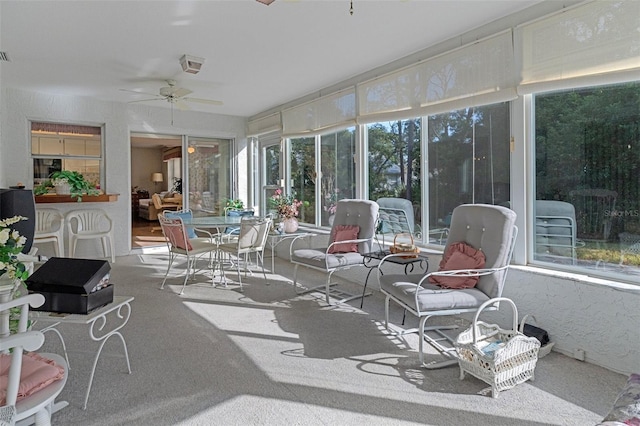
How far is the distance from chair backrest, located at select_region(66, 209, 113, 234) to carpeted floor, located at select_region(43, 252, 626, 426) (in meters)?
3.17

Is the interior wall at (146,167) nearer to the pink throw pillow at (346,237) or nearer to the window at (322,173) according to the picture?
the window at (322,173)

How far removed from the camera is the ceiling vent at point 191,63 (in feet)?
13.2

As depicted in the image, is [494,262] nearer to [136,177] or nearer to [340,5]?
[340,5]

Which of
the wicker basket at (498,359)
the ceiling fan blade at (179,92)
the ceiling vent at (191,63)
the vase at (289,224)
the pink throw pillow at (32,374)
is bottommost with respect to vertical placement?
the wicker basket at (498,359)

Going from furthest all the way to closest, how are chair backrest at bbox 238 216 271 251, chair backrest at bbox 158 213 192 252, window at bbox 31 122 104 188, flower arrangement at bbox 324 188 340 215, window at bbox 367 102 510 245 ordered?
1. window at bbox 31 122 104 188
2. flower arrangement at bbox 324 188 340 215
3. chair backrest at bbox 238 216 271 251
4. chair backrest at bbox 158 213 192 252
5. window at bbox 367 102 510 245

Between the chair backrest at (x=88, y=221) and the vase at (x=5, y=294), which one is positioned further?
the chair backrest at (x=88, y=221)

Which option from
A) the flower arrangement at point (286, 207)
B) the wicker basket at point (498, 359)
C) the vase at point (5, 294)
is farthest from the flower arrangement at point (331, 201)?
the vase at point (5, 294)

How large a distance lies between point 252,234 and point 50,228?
323 cm

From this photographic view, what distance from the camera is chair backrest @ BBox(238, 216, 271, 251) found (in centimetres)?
432

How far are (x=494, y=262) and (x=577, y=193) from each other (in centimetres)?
84

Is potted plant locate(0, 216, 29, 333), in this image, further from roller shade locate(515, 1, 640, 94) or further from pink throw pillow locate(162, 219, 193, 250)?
roller shade locate(515, 1, 640, 94)

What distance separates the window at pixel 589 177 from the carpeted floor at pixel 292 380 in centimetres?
80

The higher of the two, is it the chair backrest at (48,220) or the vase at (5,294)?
the chair backrest at (48,220)

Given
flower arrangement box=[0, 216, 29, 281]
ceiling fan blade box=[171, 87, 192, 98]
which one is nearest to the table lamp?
ceiling fan blade box=[171, 87, 192, 98]
